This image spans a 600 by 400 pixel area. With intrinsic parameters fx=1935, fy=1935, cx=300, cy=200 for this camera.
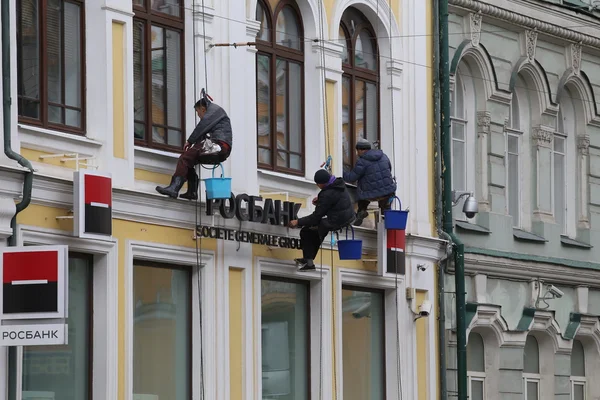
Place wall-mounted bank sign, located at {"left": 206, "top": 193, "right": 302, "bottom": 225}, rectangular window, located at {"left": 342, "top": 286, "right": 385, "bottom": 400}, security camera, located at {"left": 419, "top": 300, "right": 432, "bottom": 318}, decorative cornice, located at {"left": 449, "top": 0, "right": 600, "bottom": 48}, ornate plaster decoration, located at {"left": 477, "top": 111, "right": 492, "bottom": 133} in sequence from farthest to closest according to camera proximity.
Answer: ornate plaster decoration, located at {"left": 477, "top": 111, "right": 492, "bottom": 133} → decorative cornice, located at {"left": 449, "top": 0, "right": 600, "bottom": 48} → security camera, located at {"left": 419, "top": 300, "right": 432, "bottom": 318} → rectangular window, located at {"left": 342, "top": 286, "right": 385, "bottom": 400} → wall-mounted bank sign, located at {"left": 206, "top": 193, "right": 302, "bottom": 225}

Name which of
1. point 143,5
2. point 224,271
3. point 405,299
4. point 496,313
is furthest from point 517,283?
point 143,5

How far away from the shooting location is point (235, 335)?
23547 mm

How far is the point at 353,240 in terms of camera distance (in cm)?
2489

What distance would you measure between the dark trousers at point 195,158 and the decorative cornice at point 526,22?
722 centimetres

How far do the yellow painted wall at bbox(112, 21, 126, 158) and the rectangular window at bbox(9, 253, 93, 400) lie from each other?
1.37 metres

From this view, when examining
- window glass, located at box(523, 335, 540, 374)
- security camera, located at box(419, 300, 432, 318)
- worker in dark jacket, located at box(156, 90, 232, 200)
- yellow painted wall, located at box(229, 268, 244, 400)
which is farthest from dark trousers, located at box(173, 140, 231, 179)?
window glass, located at box(523, 335, 540, 374)

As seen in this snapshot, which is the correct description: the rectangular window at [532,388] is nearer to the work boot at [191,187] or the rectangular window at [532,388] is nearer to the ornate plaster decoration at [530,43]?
the ornate plaster decoration at [530,43]

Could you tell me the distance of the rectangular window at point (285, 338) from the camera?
2455 centimetres

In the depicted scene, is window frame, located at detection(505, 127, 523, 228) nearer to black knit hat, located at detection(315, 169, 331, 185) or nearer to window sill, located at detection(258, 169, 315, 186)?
window sill, located at detection(258, 169, 315, 186)

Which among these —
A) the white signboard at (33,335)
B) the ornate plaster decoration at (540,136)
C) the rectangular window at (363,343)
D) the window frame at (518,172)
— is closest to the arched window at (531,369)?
the window frame at (518,172)

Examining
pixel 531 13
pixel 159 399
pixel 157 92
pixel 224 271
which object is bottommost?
pixel 159 399

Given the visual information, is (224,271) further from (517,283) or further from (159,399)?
(517,283)

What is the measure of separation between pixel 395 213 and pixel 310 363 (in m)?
2.28

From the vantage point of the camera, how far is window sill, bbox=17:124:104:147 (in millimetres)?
20406
